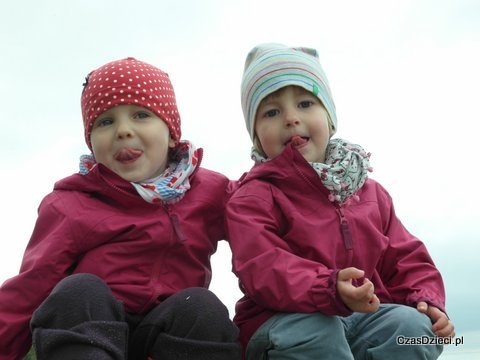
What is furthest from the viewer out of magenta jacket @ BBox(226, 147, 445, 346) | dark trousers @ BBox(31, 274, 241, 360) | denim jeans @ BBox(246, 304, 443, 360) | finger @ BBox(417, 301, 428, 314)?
finger @ BBox(417, 301, 428, 314)

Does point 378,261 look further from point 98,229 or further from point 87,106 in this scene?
point 87,106

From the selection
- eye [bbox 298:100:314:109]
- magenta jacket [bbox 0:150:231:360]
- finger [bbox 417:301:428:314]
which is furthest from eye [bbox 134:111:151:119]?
finger [bbox 417:301:428:314]

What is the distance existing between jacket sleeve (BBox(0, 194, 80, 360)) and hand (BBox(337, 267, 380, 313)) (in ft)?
3.43

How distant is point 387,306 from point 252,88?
1.11 metres

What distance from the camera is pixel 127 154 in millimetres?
2646

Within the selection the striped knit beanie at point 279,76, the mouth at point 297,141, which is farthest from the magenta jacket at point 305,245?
the striped knit beanie at point 279,76

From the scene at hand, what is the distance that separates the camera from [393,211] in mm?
2900

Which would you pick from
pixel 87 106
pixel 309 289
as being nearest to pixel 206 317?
pixel 309 289

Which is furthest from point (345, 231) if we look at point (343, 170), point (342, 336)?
point (342, 336)

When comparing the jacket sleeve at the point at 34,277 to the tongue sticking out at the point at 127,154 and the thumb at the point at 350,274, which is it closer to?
the tongue sticking out at the point at 127,154

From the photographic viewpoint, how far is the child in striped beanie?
7.02ft

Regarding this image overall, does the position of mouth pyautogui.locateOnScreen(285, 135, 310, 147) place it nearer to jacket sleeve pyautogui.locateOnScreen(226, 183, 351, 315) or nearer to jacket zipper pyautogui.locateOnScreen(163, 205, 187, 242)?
jacket sleeve pyautogui.locateOnScreen(226, 183, 351, 315)

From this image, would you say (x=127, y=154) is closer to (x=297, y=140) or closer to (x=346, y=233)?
(x=297, y=140)

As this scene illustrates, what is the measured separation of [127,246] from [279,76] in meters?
0.99
